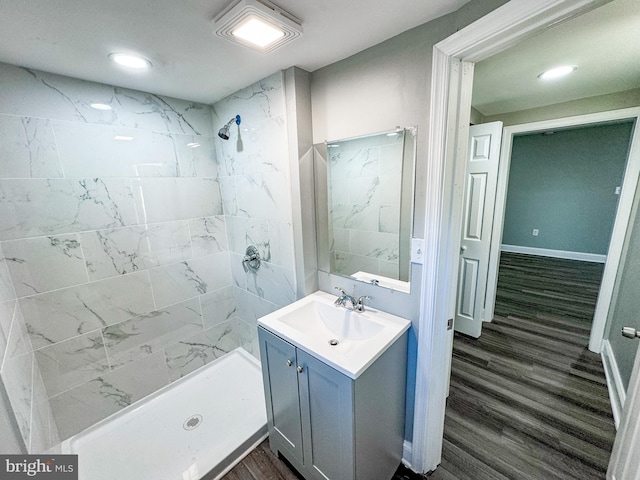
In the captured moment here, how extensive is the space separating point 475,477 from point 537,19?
2113mm

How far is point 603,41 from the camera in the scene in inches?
52.1

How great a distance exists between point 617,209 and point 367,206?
224cm

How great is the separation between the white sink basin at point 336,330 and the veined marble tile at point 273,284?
210 mm

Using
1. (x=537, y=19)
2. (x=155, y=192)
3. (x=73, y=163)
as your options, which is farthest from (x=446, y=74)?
(x=73, y=163)

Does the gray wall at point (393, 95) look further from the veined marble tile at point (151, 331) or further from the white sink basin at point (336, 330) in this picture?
the veined marble tile at point (151, 331)

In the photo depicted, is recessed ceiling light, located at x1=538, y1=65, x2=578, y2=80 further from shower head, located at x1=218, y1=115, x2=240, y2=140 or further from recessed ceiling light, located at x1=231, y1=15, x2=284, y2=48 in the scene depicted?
shower head, located at x1=218, y1=115, x2=240, y2=140

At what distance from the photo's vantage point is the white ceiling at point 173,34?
3.05 ft

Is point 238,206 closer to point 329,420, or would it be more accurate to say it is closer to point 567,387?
point 329,420

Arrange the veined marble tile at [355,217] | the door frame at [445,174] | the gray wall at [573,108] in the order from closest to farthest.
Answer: the door frame at [445,174] → the veined marble tile at [355,217] → the gray wall at [573,108]

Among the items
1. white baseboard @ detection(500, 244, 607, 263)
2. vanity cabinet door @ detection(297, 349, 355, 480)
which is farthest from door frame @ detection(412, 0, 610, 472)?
white baseboard @ detection(500, 244, 607, 263)

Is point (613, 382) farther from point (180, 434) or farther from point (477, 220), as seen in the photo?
point (180, 434)

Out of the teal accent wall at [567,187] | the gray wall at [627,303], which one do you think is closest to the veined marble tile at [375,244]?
the gray wall at [627,303]

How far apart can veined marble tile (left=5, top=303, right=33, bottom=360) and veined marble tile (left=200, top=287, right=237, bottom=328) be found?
99cm

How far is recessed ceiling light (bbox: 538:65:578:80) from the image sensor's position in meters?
1.64
